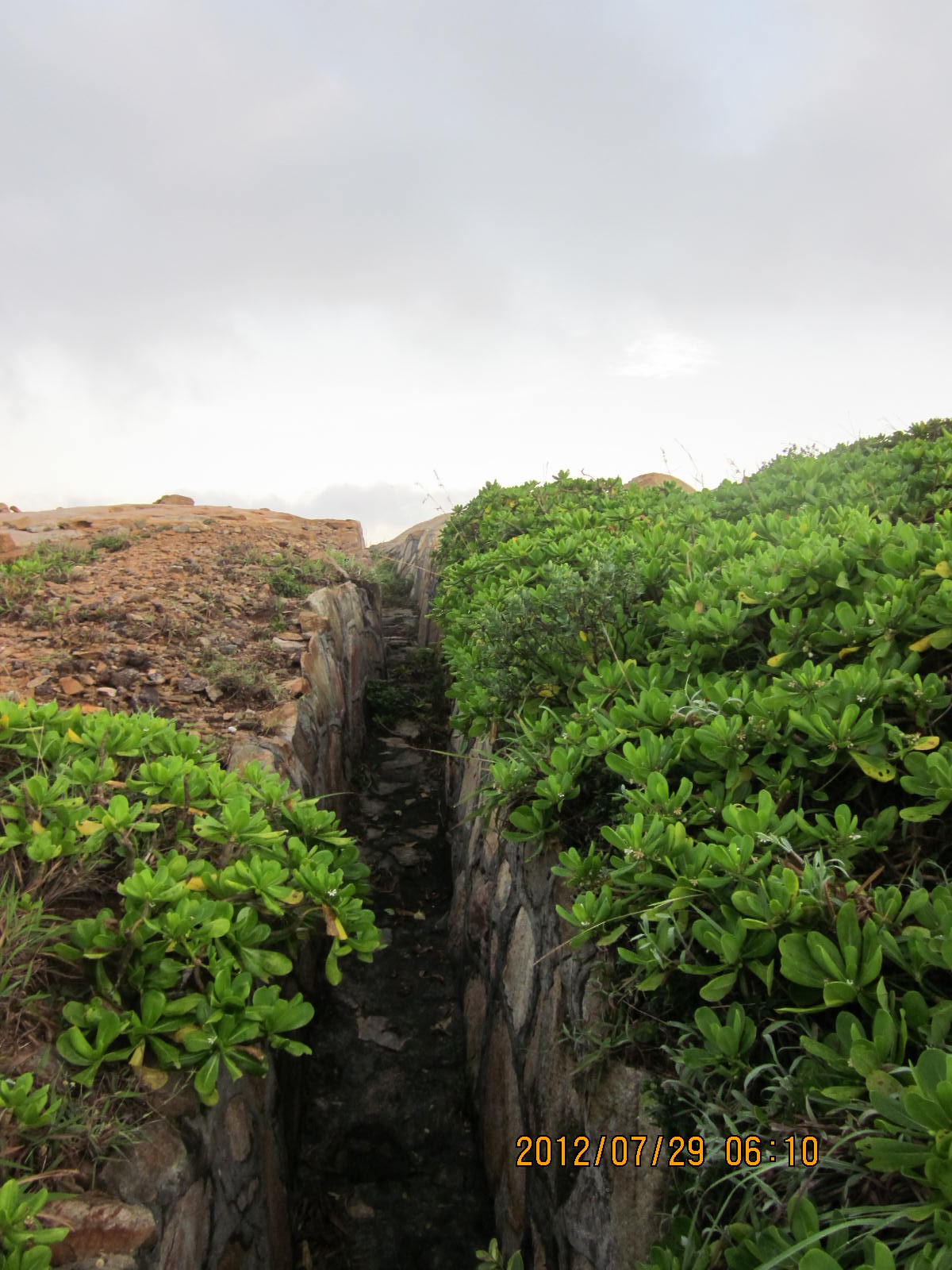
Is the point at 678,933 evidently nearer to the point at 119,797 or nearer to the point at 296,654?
the point at 119,797

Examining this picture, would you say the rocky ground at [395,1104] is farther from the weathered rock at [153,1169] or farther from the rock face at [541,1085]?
the weathered rock at [153,1169]

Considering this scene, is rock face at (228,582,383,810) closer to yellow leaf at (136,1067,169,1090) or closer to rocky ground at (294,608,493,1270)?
rocky ground at (294,608,493,1270)

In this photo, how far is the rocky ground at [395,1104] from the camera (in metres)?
3.55

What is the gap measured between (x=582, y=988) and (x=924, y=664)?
160cm

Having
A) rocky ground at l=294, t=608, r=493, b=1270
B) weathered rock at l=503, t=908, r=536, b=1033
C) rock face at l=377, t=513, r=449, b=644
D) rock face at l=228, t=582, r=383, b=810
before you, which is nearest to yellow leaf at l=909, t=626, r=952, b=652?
weathered rock at l=503, t=908, r=536, b=1033

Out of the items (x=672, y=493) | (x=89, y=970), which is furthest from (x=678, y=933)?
(x=672, y=493)

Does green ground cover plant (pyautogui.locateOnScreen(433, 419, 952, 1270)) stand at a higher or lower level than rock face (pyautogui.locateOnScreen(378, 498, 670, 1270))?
higher

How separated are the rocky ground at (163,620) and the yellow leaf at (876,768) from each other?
3.35 m

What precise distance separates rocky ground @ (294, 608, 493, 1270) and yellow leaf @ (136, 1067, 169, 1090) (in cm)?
148

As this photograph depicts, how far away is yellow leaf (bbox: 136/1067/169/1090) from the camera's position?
2.60 m

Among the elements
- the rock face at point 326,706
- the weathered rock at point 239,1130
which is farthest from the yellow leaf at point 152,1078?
the rock face at point 326,706

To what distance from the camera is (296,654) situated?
19.8 feet

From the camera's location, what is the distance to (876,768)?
2.30 meters

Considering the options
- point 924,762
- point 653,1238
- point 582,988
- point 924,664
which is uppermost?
point 924,664
